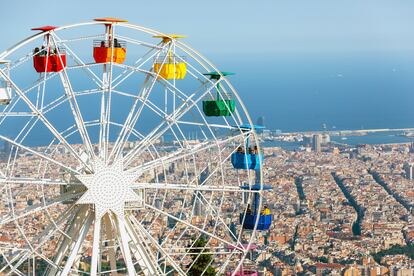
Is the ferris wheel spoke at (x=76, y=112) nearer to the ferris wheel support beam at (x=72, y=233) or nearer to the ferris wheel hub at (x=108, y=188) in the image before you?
the ferris wheel hub at (x=108, y=188)

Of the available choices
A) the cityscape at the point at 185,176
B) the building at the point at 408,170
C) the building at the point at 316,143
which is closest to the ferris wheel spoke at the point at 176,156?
the cityscape at the point at 185,176

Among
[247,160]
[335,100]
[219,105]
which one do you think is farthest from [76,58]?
[335,100]

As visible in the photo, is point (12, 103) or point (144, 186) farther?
point (12, 103)

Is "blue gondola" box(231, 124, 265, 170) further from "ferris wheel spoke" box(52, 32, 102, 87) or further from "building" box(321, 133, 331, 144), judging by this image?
"building" box(321, 133, 331, 144)

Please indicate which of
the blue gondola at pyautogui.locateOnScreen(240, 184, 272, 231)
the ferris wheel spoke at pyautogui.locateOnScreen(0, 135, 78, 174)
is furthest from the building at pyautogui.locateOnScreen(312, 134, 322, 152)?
the ferris wheel spoke at pyautogui.locateOnScreen(0, 135, 78, 174)

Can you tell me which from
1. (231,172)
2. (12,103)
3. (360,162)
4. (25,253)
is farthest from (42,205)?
(360,162)

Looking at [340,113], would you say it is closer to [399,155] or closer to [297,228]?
[399,155]

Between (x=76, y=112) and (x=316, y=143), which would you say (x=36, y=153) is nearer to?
(x=76, y=112)

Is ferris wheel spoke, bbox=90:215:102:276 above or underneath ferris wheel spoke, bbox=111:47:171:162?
underneath
